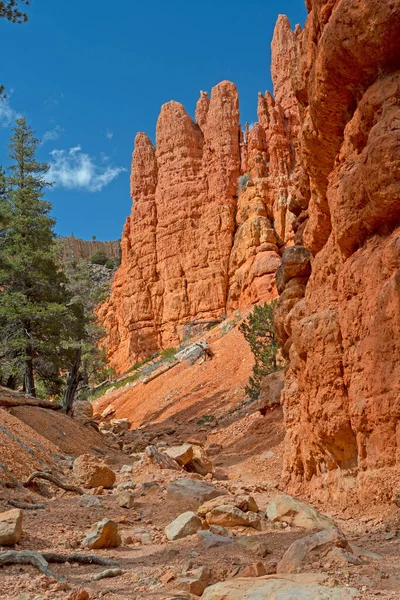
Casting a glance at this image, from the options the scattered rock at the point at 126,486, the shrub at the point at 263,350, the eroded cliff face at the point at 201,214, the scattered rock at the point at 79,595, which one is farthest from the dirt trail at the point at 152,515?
the eroded cliff face at the point at 201,214

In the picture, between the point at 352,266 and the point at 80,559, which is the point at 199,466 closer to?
the point at 352,266

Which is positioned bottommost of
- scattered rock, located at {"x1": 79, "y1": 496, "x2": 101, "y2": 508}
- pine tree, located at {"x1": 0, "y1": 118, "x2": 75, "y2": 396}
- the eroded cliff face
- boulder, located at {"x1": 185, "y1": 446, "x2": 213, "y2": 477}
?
boulder, located at {"x1": 185, "y1": 446, "x2": 213, "y2": 477}

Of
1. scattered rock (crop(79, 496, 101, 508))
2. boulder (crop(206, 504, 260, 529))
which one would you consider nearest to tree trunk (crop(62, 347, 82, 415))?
scattered rock (crop(79, 496, 101, 508))

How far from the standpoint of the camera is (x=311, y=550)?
403 centimetres

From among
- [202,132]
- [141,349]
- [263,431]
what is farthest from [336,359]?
[202,132]

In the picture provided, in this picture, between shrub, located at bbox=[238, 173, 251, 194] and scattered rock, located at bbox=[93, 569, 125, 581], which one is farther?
shrub, located at bbox=[238, 173, 251, 194]

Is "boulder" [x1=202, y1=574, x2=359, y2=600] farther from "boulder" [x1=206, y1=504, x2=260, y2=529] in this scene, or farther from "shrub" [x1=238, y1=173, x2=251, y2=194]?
"shrub" [x1=238, y1=173, x2=251, y2=194]

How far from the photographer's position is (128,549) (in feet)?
18.5

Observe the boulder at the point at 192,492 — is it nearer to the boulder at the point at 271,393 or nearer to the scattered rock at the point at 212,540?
the scattered rock at the point at 212,540

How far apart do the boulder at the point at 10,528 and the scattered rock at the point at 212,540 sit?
1.78 meters

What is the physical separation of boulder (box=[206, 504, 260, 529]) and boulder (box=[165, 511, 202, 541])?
257 mm

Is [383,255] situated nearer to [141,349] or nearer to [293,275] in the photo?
[293,275]

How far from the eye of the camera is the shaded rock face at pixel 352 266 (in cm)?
594

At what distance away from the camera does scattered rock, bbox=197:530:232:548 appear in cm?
518
